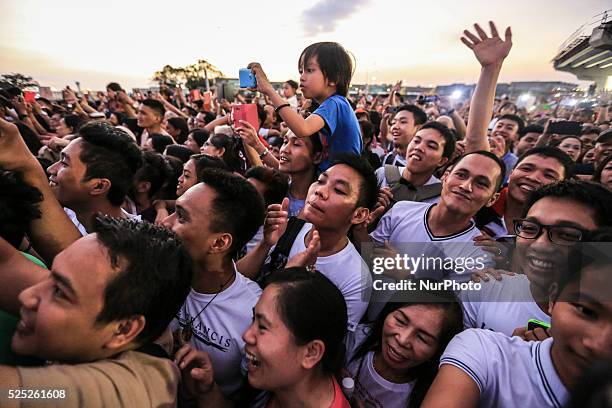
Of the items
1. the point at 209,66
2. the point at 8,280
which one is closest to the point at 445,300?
the point at 8,280

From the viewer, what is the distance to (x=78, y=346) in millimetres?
1053

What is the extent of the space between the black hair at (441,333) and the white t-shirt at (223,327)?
646 mm

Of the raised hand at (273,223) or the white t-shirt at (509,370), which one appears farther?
the raised hand at (273,223)

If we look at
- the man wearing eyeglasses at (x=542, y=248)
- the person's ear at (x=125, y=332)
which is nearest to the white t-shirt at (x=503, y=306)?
the man wearing eyeglasses at (x=542, y=248)

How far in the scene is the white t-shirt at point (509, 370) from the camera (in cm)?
113

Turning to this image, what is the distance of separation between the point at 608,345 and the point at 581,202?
96 cm

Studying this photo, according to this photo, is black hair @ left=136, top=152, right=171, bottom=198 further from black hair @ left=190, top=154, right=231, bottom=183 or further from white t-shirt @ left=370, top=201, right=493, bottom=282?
white t-shirt @ left=370, top=201, right=493, bottom=282

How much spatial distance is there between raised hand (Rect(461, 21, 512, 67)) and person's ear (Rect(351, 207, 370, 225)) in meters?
1.73

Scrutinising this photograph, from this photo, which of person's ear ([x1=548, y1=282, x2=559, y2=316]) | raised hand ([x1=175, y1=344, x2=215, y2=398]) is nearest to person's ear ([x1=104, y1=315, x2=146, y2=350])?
raised hand ([x1=175, y1=344, x2=215, y2=398])

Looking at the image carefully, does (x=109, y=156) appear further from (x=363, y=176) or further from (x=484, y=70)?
(x=484, y=70)

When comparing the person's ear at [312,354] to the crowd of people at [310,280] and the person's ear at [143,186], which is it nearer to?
the crowd of people at [310,280]

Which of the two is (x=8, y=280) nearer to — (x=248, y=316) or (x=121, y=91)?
(x=248, y=316)

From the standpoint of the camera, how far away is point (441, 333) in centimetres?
161

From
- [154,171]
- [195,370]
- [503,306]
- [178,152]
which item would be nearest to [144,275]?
[195,370]
